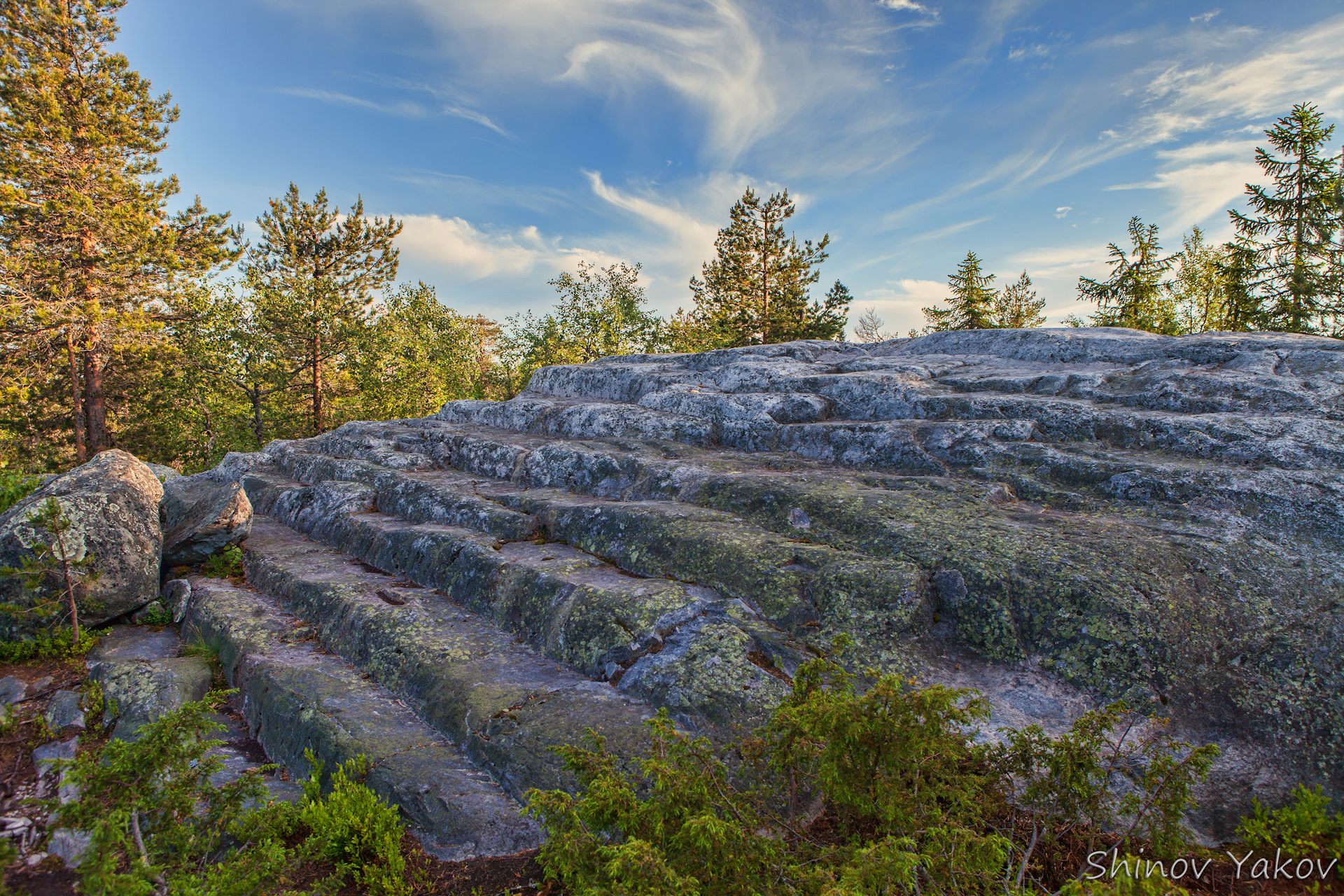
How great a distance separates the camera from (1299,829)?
517 centimetres

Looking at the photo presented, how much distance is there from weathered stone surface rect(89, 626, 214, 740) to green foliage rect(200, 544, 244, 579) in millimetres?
2437

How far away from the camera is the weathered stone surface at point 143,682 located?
26.5 feet

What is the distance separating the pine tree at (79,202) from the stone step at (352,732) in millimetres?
23195

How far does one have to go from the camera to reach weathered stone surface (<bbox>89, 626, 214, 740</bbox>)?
8062 millimetres

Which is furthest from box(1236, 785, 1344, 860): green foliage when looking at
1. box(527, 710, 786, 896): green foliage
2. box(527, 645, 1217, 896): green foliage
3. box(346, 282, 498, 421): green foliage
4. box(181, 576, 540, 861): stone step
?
box(346, 282, 498, 421): green foliage

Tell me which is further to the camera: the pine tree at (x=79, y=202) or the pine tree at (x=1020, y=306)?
the pine tree at (x=1020, y=306)

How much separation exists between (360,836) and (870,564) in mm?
Answer: 6932

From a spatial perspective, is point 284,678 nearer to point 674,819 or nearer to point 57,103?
point 674,819

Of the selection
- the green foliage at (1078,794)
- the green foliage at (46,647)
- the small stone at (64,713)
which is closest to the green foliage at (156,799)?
the small stone at (64,713)

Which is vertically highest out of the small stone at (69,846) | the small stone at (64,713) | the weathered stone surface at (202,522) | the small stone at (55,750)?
the weathered stone surface at (202,522)

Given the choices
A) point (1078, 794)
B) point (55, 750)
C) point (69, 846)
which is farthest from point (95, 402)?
point (1078, 794)

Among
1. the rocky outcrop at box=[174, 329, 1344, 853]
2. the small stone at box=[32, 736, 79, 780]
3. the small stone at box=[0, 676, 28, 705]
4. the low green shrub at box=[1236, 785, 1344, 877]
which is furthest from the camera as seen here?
the small stone at box=[0, 676, 28, 705]

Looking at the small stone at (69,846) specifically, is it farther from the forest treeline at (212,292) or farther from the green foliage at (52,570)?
the forest treeline at (212,292)

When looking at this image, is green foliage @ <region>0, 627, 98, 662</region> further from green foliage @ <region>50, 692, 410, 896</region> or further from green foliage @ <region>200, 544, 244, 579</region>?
green foliage @ <region>50, 692, 410, 896</region>
